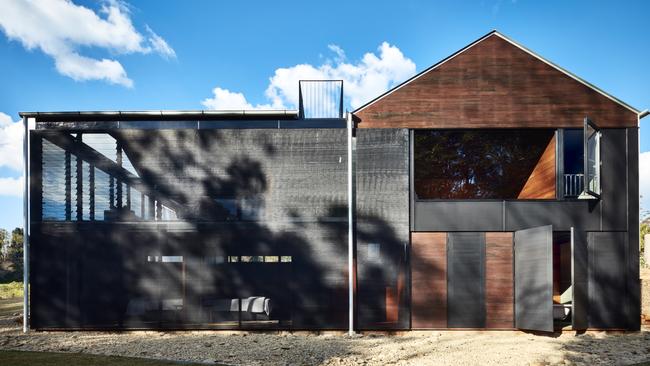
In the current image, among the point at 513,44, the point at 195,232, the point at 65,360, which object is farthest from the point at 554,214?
the point at 65,360

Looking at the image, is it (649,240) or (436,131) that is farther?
(649,240)

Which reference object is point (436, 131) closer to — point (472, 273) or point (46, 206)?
point (472, 273)

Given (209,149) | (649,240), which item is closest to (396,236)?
(209,149)

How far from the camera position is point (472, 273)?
1051cm

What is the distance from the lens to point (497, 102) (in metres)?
10.8

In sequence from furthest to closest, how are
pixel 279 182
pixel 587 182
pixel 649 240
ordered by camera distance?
pixel 649 240 < pixel 279 182 < pixel 587 182

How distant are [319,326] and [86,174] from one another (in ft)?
23.0

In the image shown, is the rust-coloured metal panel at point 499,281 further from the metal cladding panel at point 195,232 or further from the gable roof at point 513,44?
the gable roof at point 513,44

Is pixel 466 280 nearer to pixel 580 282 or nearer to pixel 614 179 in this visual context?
pixel 580 282

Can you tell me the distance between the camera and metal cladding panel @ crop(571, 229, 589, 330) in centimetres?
1027

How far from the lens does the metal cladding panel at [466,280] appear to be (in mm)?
10398

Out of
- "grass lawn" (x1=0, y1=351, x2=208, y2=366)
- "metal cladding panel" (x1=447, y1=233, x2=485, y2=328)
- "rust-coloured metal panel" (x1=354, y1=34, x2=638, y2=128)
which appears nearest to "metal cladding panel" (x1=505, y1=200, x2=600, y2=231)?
"metal cladding panel" (x1=447, y1=233, x2=485, y2=328)

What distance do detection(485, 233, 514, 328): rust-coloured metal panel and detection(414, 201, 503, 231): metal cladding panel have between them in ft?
1.15

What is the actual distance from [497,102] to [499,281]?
14.5ft
